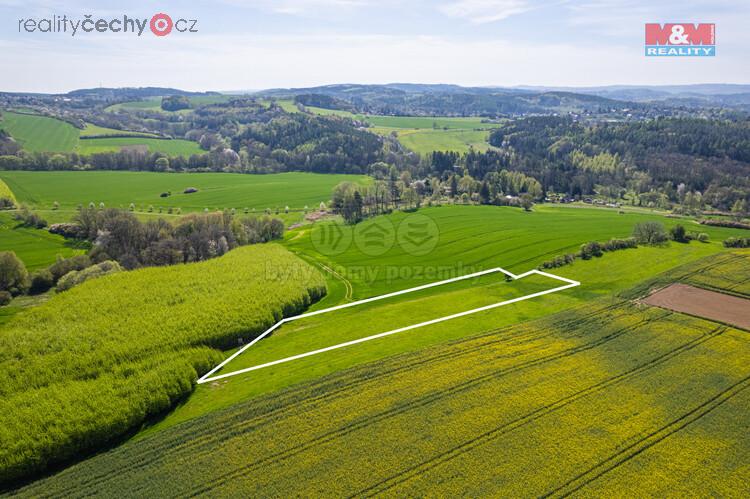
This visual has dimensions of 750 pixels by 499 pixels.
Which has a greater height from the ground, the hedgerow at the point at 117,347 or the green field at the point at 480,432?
the hedgerow at the point at 117,347

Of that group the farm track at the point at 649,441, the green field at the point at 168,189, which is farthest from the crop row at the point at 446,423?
the green field at the point at 168,189

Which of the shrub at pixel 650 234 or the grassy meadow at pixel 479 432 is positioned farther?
the shrub at pixel 650 234

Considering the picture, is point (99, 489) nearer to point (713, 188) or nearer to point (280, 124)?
point (713, 188)

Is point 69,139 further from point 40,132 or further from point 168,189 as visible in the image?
point 168,189

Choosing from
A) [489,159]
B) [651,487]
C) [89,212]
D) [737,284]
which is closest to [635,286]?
[737,284]

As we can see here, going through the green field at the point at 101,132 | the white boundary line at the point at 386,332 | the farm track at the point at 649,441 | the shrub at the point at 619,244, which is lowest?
the farm track at the point at 649,441

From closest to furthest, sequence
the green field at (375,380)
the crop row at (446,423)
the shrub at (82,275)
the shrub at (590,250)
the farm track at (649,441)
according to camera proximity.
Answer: the farm track at (649,441) < the crop row at (446,423) < the green field at (375,380) < the shrub at (82,275) < the shrub at (590,250)

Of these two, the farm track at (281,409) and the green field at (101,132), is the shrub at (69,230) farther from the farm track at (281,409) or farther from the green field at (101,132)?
the green field at (101,132)

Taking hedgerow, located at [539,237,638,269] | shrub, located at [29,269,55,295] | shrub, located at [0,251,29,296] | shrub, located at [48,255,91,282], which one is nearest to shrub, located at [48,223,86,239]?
shrub, located at [48,255,91,282]

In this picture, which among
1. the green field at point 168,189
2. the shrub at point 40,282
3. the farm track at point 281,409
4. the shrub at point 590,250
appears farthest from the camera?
the green field at point 168,189
